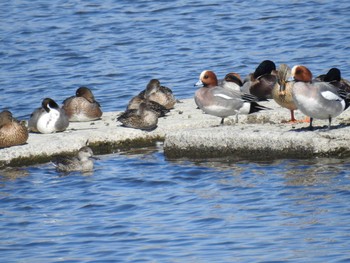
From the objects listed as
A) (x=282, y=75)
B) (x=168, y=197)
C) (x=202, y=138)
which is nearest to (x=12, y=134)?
(x=202, y=138)

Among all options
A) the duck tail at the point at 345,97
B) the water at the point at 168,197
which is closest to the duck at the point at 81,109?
the water at the point at 168,197

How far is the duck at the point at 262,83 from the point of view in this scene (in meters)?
15.6

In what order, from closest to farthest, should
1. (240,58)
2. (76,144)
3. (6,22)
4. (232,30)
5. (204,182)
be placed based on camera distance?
(204,182), (76,144), (240,58), (232,30), (6,22)

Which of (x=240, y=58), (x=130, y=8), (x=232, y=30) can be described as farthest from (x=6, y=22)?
(x=240, y=58)

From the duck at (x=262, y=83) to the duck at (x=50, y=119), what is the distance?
9.67ft

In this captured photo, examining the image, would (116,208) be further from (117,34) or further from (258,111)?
(117,34)

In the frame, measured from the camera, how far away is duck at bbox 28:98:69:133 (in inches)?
558

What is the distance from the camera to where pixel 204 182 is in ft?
40.2

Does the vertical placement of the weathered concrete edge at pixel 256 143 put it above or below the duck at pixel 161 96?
below

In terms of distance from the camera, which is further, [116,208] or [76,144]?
[76,144]

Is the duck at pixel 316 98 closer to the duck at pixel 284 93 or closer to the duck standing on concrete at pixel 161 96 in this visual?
the duck at pixel 284 93

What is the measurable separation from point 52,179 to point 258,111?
313 cm

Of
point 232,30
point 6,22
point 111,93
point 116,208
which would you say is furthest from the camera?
point 6,22

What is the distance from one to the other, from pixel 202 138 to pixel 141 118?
115cm
